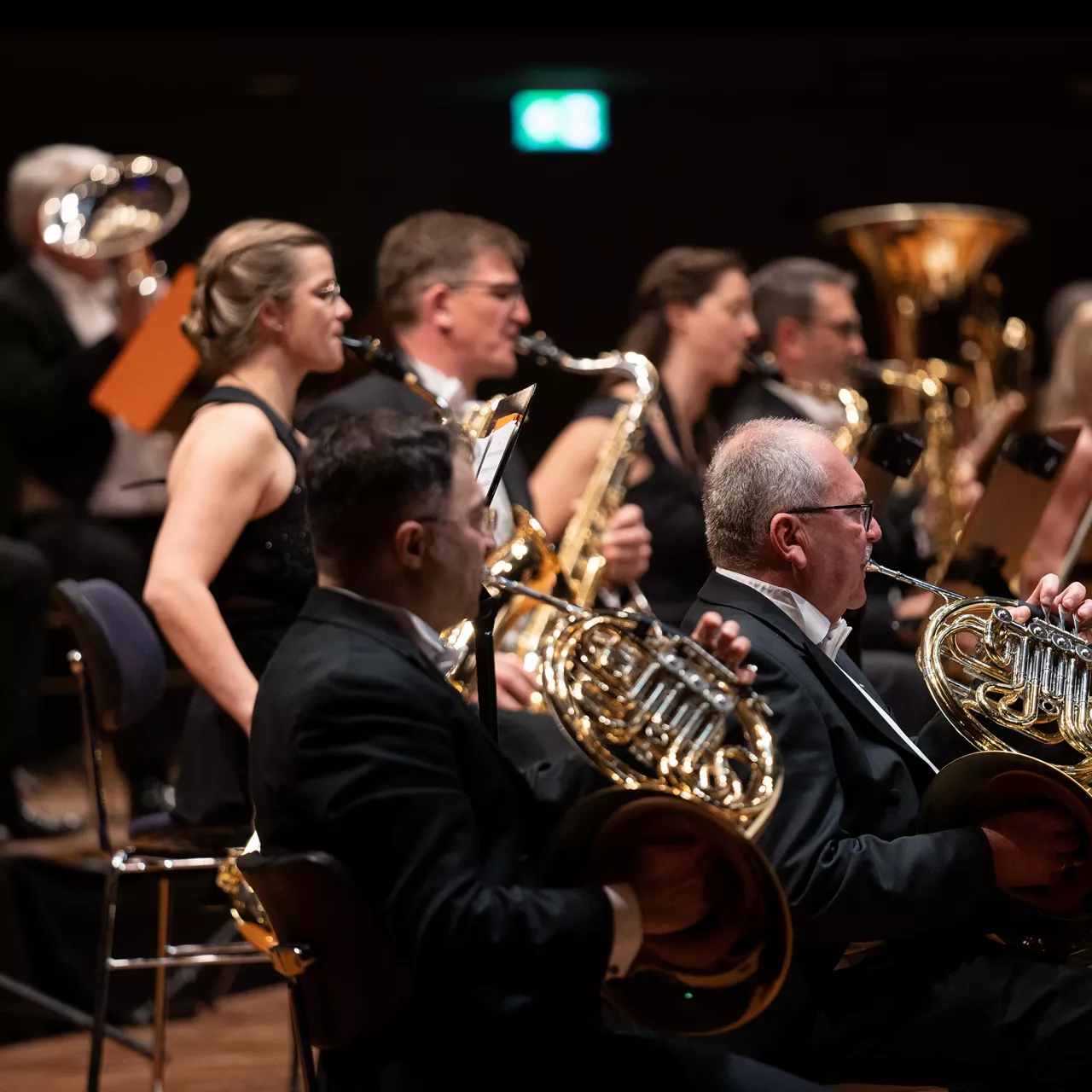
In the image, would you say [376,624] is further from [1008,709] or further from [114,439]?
[114,439]

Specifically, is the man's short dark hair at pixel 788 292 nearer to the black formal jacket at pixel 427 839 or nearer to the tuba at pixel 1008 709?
the tuba at pixel 1008 709

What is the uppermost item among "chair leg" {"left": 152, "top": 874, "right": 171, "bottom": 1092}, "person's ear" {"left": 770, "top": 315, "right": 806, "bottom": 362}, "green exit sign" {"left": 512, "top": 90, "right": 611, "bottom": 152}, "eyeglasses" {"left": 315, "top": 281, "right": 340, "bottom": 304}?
"green exit sign" {"left": 512, "top": 90, "right": 611, "bottom": 152}

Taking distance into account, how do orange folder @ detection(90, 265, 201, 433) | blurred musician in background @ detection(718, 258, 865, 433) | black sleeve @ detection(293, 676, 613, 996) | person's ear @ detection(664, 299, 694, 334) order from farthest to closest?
blurred musician in background @ detection(718, 258, 865, 433)
person's ear @ detection(664, 299, 694, 334)
orange folder @ detection(90, 265, 201, 433)
black sleeve @ detection(293, 676, 613, 996)

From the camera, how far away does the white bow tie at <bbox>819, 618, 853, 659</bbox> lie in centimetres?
219

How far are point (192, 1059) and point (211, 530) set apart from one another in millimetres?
1248

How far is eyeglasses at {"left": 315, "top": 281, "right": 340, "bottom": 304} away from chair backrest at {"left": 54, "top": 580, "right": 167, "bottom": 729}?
2.05 feet

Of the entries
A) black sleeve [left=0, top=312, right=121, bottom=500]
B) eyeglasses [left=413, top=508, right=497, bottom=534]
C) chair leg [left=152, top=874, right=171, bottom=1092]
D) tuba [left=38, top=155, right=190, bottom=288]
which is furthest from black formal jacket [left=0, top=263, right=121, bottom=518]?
eyeglasses [left=413, top=508, right=497, bottom=534]

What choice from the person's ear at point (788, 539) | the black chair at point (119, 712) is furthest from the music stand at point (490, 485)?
the black chair at point (119, 712)

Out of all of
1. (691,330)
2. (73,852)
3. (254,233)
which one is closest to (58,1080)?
(73,852)

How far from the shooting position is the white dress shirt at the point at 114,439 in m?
4.71

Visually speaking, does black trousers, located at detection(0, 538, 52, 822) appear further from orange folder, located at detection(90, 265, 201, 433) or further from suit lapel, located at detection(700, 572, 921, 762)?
suit lapel, located at detection(700, 572, 921, 762)

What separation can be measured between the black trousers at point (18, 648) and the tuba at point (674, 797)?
2854mm

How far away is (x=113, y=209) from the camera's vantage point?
179 inches

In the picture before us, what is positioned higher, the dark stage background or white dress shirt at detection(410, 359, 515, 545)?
the dark stage background
